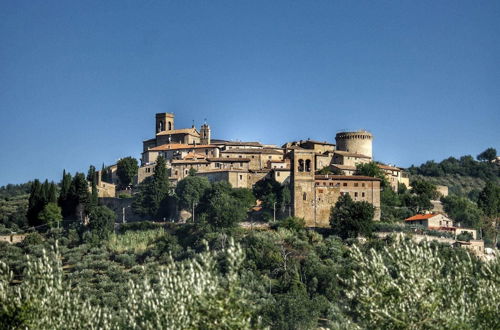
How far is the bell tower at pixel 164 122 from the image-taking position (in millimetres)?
100625

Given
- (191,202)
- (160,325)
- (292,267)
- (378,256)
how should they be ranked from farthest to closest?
(191,202)
(292,267)
(378,256)
(160,325)

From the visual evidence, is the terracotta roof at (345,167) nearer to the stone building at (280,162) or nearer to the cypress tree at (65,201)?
the stone building at (280,162)

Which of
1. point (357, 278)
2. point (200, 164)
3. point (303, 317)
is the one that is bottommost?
point (303, 317)

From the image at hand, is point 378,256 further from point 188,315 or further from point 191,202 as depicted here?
point 191,202

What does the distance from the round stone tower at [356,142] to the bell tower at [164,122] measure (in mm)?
19109

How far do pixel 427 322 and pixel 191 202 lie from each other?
47.8 m

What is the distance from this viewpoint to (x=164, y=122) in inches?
3969

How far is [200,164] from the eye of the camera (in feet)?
270

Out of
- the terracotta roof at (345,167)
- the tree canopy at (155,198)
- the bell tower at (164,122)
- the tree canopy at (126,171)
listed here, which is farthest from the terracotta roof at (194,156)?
the bell tower at (164,122)

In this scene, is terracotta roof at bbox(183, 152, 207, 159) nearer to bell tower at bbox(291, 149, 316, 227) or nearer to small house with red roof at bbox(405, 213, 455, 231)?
→ bell tower at bbox(291, 149, 316, 227)

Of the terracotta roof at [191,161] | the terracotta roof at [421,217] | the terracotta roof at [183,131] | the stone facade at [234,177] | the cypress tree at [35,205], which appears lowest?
the terracotta roof at [421,217]

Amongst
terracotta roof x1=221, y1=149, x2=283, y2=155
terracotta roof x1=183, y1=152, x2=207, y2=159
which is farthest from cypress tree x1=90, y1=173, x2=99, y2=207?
terracotta roof x1=221, y1=149, x2=283, y2=155

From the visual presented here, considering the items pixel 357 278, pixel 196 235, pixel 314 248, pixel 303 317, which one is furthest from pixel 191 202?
pixel 357 278

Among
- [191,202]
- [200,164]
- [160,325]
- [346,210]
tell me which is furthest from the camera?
[200,164]
